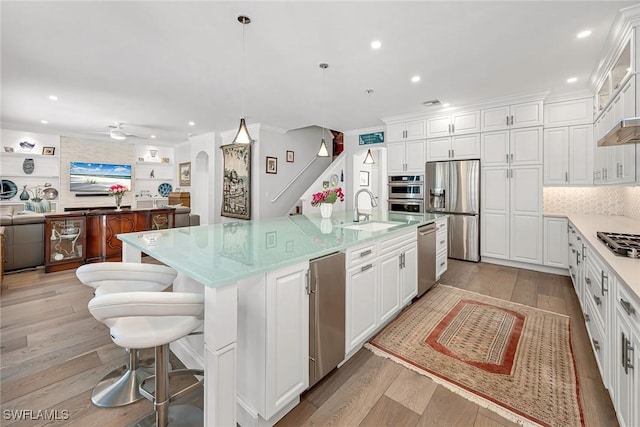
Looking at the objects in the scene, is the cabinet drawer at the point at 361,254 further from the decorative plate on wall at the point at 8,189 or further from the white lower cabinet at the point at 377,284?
the decorative plate on wall at the point at 8,189

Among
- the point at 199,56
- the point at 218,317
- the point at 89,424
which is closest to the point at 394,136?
the point at 199,56

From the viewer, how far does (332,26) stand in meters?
2.51

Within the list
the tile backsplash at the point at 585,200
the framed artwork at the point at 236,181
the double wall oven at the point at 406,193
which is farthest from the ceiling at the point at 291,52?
the framed artwork at the point at 236,181

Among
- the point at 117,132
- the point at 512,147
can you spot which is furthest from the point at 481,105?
the point at 117,132

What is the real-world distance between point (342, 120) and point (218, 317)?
5413 millimetres

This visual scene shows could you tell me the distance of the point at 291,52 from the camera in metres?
2.97

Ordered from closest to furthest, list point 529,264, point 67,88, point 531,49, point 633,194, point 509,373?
point 509,373 < point 531,49 < point 633,194 < point 67,88 < point 529,264

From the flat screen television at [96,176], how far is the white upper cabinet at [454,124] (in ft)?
28.3

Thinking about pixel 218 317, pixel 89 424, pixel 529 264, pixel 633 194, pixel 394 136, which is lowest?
pixel 89 424

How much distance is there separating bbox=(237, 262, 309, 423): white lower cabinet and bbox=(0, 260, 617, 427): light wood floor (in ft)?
0.69

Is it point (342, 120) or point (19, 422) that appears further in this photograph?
point (342, 120)

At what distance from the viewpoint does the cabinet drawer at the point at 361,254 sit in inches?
A: 75.7

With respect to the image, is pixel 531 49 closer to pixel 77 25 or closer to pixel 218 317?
pixel 218 317

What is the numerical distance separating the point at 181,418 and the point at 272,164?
5.78 meters
